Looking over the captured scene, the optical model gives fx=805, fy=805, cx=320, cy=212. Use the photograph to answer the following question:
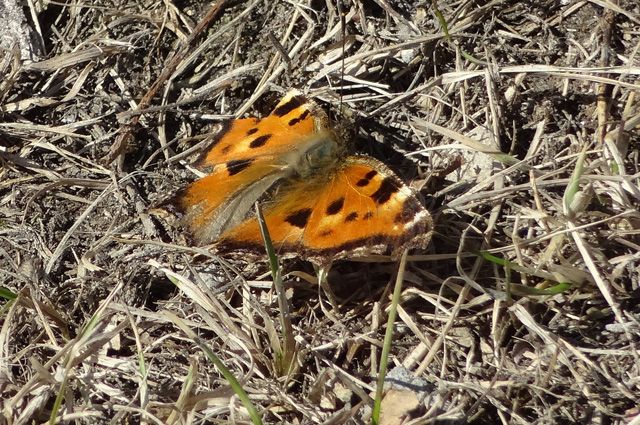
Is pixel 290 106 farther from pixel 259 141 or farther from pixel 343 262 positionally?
A: pixel 343 262

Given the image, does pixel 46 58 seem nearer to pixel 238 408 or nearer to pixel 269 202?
pixel 269 202

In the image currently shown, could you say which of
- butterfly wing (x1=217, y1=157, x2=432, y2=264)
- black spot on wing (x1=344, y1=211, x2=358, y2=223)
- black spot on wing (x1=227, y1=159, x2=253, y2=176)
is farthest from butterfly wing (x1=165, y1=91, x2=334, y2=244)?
black spot on wing (x1=344, y1=211, x2=358, y2=223)

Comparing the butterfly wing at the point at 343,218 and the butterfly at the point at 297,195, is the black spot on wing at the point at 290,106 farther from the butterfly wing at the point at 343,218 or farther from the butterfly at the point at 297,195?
the butterfly wing at the point at 343,218

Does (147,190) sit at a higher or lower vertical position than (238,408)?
higher

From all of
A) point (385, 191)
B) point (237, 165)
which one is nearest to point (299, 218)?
point (385, 191)

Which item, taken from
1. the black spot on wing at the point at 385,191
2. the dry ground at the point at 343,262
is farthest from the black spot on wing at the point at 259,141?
the black spot on wing at the point at 385,191

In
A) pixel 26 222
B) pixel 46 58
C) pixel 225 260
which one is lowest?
pixel 225 260

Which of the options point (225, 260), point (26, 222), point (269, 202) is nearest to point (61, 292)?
point (26, 222)
